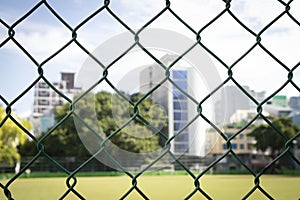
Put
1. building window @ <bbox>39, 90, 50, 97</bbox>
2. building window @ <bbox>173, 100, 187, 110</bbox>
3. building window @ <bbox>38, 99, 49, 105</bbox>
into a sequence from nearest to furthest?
building window @ <bbox>173, 100, 187, 110</bbox> → building window @ <bbox>38, 99, 49, 105</bbox> → building window @ <bbox>39, 90, 50, 97</bbox>

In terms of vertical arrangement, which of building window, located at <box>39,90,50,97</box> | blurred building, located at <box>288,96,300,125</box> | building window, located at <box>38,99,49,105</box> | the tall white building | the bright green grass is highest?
building window, located at <box>39,90,50,97</box>

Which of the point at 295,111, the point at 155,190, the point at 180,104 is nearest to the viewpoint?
the point at 180,104

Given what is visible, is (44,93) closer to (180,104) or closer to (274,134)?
(274,134)

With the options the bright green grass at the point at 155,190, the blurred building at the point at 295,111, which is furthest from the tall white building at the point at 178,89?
the blurred building at the point at 295,111

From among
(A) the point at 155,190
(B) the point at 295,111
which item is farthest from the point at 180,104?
(B) the point at 295,111

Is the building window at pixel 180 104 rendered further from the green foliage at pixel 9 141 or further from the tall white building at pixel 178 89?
the green foliage at pixel 9 141

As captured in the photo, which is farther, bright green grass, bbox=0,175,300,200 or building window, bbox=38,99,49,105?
building window, bbox=38,99,49,105

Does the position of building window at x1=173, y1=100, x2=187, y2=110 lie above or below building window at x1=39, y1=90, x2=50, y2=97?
below

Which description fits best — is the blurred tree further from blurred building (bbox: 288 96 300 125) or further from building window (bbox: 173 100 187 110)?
building window (bbox: 173 100 187 110)

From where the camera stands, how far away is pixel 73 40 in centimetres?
61

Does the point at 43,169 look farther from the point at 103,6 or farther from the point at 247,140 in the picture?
the point at 103,6

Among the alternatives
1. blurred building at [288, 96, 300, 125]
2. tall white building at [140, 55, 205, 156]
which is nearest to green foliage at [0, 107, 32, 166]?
tall white building at [140, 55, 205, 156]

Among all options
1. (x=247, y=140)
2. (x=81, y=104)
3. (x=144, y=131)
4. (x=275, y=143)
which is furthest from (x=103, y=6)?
(x=247, y=140)

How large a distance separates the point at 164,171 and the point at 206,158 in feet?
14.9
